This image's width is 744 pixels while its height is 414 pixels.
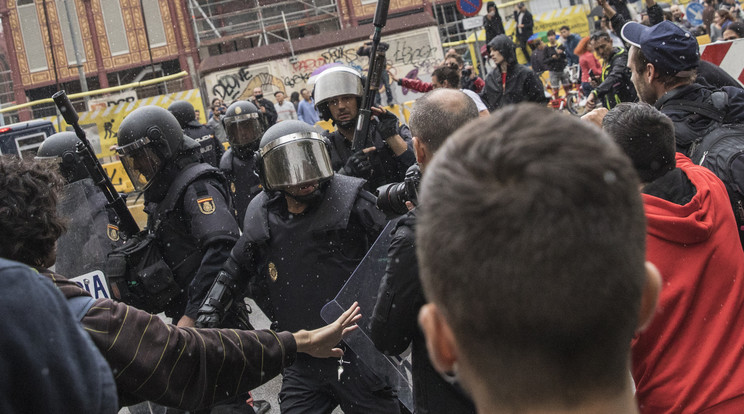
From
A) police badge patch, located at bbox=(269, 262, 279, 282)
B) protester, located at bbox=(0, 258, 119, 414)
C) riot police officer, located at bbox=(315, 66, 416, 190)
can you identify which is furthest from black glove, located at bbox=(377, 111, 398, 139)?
protester, located at bbox=(0, 258, 119, 414)

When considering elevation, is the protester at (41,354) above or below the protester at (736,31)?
below

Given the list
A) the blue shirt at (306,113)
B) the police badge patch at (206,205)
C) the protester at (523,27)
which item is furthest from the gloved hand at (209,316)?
the protester at (523,27)

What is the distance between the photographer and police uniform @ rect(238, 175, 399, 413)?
3.13 metres

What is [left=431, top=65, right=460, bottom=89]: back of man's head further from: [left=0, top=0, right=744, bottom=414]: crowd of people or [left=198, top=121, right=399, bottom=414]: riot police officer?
[left=198, top=121, right=399, bottom=414]: riot police officer

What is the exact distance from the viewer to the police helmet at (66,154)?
4.70 metres

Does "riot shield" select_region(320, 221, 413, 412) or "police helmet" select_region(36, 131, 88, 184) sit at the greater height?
"police helmet" select_region(36, 131, 88, 184)

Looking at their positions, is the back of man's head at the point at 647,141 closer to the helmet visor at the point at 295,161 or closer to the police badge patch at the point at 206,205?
the helmet visor at the point at 295,161

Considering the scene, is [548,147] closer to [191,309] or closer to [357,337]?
[357,337]

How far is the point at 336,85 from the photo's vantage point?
15.7 ft

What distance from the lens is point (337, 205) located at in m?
3.22

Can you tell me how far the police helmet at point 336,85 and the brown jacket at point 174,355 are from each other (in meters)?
2.79

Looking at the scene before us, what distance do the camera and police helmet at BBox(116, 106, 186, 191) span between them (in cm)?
171

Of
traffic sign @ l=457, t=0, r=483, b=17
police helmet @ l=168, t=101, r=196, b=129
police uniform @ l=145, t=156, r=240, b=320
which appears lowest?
police uniform @ l=145, t=156, r=240, b=320

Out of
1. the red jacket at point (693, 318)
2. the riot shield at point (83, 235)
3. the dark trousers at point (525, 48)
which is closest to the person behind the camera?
the red jacket at point (693, 318)
